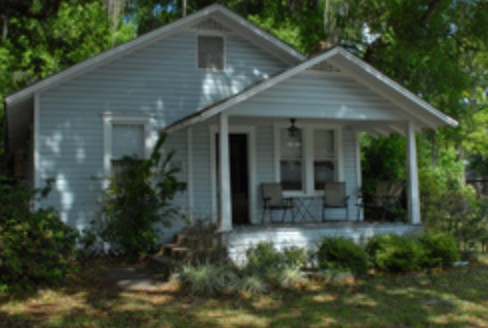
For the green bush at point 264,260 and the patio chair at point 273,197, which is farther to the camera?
the patio chair at point 273,197

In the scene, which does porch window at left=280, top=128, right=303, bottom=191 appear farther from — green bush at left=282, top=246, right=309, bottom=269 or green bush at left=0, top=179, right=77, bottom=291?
green bush at left=0, top=179, right=77, bottom=291

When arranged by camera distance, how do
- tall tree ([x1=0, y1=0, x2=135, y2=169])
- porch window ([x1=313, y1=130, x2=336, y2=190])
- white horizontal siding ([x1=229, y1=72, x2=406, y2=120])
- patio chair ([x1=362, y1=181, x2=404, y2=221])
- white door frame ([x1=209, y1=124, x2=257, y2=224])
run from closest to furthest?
white horizontal siding ([x1=229, y1=72, x2=406, y2=120]) → patio chair ([x1=362, y1=181, x2=404, y2=221]) → white door frame ([x1=209, y1=124, x2=257, y2=224]) → porch window ([x1=313, y1=130, x2=336, y2=190]) → tall tree ([x1=0, y1=0, x2=135, y2=169])

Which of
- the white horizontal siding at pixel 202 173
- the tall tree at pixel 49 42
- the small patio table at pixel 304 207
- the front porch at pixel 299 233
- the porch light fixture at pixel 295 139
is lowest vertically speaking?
the front porch at pixel 299 233

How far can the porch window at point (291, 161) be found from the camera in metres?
12.6

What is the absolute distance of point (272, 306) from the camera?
6934 millimetres

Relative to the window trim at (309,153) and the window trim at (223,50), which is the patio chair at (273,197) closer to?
the window trim at (309,153)

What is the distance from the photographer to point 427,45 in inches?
566

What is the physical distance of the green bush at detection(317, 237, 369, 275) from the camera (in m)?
8.72

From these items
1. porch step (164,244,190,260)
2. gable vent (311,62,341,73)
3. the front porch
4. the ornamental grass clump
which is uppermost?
gable vent (311,62,341,73)

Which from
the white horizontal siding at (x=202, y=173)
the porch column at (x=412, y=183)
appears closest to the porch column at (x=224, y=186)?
the white horizontal siding at (x=202, y=173)

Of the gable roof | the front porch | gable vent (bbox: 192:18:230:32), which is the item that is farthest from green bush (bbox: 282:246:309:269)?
gable vent (bbox: 192:18:230:32)

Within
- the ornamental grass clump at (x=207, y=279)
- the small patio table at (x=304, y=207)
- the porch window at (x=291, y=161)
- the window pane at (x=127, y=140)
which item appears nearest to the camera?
the ornamental grass clump at (x=207, y=279)

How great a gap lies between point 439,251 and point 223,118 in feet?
14.7

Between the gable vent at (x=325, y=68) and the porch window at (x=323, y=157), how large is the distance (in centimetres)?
295
